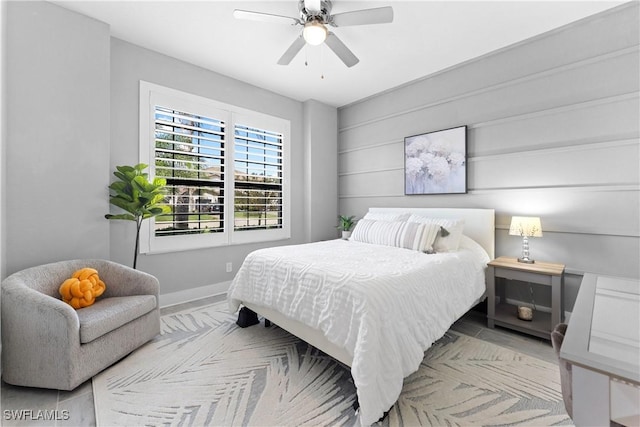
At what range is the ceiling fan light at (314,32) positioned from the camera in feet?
7.38

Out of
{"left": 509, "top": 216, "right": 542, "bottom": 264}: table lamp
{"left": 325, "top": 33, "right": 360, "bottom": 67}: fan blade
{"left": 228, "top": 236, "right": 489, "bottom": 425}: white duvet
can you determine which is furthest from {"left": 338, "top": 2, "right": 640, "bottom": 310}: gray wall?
{"left": 325, "top": 33, "right": 360, "bottom": 67}: fan blade

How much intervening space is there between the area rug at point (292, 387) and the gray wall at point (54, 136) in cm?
124

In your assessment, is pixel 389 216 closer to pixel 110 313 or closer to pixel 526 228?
pixel 526 228

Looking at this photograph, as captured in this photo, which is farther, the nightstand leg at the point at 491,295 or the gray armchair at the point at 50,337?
the nightstand leg at the point at 491,295

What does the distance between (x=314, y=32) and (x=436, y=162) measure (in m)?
2.20

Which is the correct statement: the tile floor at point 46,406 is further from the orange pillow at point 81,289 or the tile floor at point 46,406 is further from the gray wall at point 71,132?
the gray wall at point 71,132

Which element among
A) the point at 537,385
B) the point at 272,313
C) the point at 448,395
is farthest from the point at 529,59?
the point at 272,313

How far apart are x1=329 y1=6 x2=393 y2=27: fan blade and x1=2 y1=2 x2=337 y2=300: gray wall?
2115 millimetres

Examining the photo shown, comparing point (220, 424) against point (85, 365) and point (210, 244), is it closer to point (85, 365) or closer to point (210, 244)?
point (85, 365)

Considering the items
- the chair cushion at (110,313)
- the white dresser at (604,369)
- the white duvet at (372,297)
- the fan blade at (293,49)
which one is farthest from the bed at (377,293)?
the fan blade at (293,49)

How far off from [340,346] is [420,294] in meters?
0.64

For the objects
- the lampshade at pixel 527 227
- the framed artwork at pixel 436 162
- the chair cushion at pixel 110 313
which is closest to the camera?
the chair cushion at pixel 110 313

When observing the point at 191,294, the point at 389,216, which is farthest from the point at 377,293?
the point at 191,294

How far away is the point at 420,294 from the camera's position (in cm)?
183
